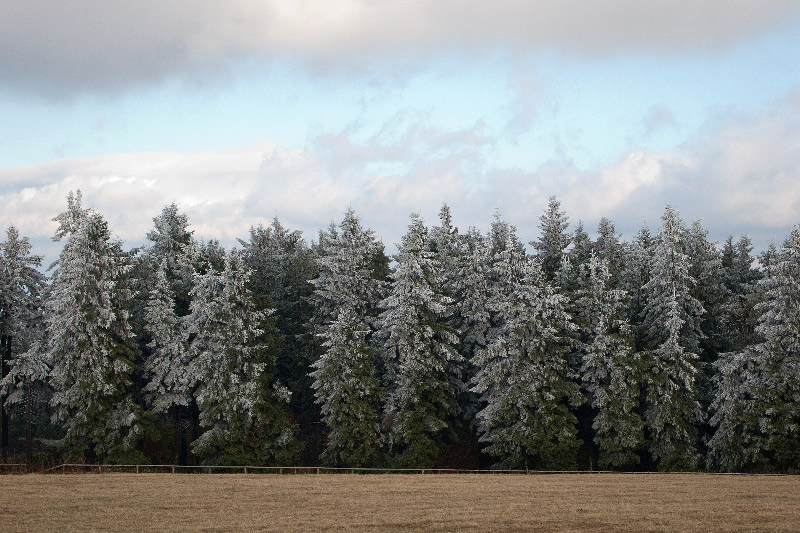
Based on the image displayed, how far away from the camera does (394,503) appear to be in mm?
35188

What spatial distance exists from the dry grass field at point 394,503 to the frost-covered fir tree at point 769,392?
343cm

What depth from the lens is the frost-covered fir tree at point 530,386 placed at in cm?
5103

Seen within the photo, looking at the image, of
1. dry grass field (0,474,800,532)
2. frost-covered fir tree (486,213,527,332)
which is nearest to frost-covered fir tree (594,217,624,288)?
frost-covered fir tree (486,213,527,332)

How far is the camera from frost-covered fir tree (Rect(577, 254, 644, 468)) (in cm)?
5084

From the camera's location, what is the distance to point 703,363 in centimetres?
5284

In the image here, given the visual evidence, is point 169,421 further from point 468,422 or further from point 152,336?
point 468,422

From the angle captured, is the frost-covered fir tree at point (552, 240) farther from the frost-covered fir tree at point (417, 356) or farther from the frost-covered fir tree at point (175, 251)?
the frost-covered fir tree at point (175, 251)

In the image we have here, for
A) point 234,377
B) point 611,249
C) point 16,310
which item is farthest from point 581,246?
point 16,310

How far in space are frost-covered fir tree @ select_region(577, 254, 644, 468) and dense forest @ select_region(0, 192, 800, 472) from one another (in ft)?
0.47

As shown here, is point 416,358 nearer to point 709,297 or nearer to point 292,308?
point 292,308

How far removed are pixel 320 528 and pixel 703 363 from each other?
3366 cm

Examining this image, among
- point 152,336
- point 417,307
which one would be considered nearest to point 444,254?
point 417,307

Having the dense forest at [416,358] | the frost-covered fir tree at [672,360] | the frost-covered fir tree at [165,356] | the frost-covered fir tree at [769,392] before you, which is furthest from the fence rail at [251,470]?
the frost-covered fir tree at [165,356]

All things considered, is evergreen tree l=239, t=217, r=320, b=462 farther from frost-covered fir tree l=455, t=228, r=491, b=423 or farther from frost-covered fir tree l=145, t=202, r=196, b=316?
frost-covered fir tree l=455, t=228, r=491, b=423
